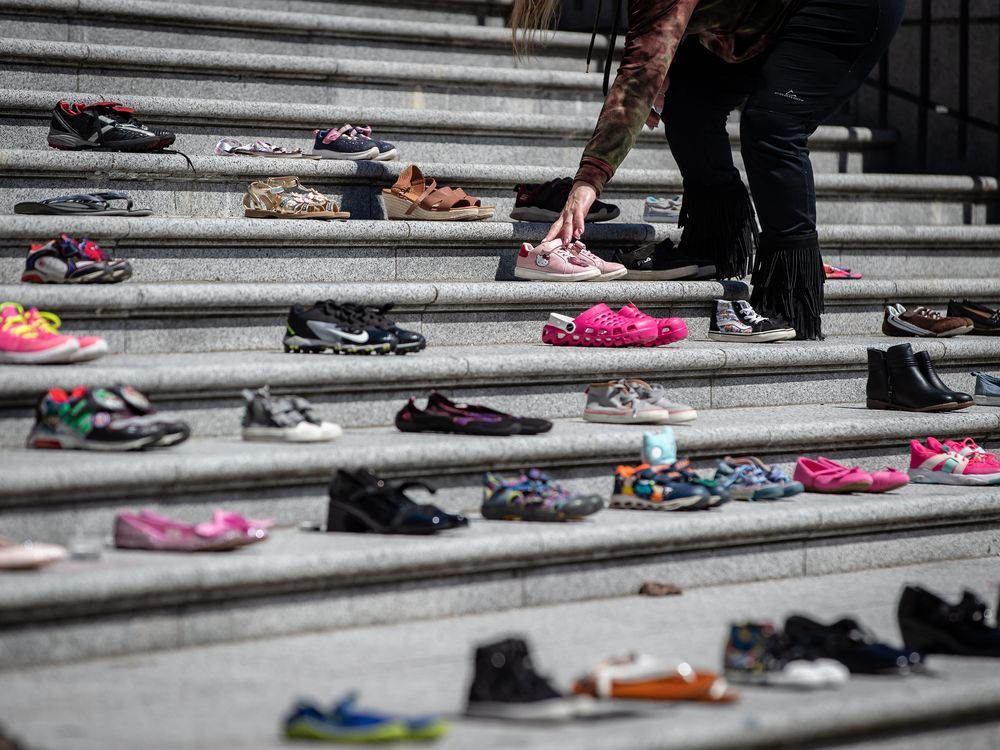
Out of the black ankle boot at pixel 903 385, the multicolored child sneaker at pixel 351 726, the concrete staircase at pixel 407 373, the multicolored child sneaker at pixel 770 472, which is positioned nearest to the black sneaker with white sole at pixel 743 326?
the concrete staircase at pixel 407 373

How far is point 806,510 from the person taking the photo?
12.9 ft

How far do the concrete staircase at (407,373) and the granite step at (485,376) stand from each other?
10mm

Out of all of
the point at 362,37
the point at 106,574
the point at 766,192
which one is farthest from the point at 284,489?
the point at 362,37

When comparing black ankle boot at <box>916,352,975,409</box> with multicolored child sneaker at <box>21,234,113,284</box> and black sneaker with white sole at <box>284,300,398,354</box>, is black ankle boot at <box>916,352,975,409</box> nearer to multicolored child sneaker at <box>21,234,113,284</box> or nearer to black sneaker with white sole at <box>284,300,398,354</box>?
black sneaker with white sole at <box>284,300,398,354</box>

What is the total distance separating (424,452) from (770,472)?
3.55 feet

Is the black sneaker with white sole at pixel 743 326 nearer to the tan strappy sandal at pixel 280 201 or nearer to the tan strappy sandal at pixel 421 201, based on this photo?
the tan strappy sandal at pixel 421 201

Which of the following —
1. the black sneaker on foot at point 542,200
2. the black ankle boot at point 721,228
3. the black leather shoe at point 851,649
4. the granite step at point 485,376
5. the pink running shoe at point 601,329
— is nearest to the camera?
the black leather shoe at point 851,649

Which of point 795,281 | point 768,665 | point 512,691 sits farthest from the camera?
point 795,281

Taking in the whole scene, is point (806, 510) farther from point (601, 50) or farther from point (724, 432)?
point (601, 50)

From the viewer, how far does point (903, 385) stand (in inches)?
188

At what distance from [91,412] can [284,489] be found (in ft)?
1.74

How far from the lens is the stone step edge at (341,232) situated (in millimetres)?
4371

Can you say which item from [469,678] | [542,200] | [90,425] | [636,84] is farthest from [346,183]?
[469,678]

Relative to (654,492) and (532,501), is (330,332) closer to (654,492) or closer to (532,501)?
(532,501)
